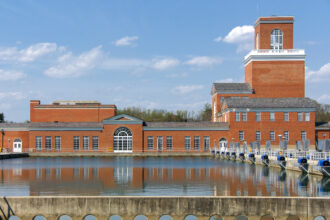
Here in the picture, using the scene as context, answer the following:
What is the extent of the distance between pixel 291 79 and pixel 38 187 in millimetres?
55018

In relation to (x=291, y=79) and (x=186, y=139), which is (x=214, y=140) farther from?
(x=291, y=79)

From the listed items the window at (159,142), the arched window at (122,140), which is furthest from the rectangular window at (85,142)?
the window at (159,142)

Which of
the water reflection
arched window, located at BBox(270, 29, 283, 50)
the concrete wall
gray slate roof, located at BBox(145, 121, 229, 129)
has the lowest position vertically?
the water reflection

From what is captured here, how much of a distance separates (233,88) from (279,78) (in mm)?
7270

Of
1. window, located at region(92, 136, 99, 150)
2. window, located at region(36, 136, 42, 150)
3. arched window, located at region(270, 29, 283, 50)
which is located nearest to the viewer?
window, located at region(92, 136, 99, 150)

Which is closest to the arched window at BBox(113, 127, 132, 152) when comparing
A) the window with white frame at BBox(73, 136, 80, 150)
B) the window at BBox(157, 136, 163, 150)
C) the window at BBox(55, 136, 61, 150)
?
the window at BBox(157, 136, 163, 150)

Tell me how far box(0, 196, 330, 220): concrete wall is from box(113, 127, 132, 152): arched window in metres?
53.4

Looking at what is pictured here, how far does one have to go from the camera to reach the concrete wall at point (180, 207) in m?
15.2

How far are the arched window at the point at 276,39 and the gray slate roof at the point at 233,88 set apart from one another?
717 cm

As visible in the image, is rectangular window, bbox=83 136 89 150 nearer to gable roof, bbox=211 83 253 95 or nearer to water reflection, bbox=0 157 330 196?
gable roof, bbox=211 83 253 95

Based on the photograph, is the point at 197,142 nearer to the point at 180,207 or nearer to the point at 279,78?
the point at 279,78

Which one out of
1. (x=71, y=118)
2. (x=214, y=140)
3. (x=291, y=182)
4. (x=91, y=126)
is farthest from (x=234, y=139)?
(x=291, y=182)

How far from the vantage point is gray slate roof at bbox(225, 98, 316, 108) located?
68325 mm

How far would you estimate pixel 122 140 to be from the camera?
226ft
